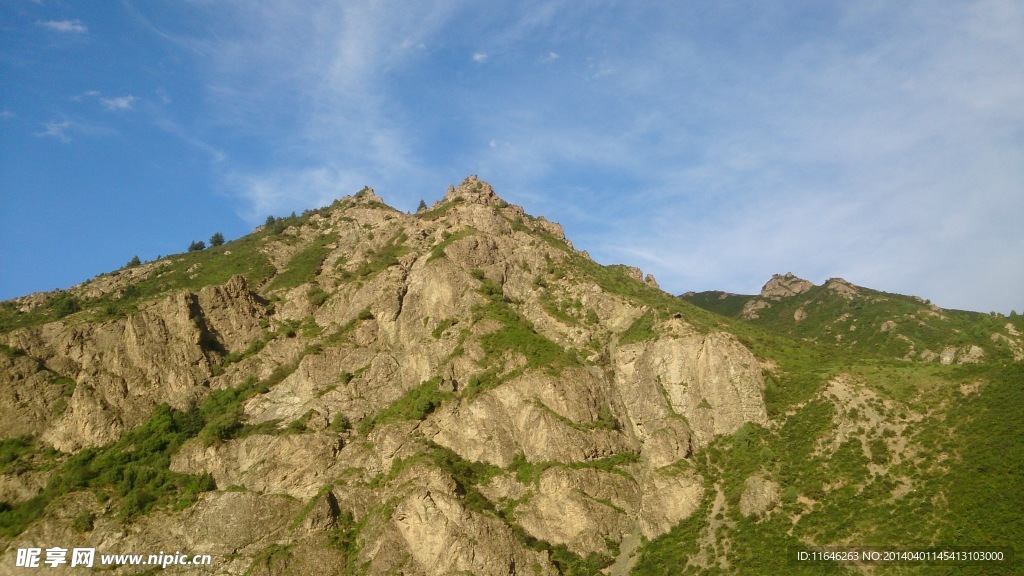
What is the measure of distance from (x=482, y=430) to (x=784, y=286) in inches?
4936

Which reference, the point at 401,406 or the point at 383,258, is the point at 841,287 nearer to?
the point at 383,258

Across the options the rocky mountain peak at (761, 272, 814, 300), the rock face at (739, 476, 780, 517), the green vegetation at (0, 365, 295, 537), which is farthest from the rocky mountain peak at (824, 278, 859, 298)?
the green vegetation at (0, 365, 295, 537)

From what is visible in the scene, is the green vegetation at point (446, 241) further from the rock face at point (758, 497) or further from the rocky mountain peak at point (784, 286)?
the rocky mountain peak at point (784, 286)

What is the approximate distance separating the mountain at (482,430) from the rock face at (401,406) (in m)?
0.34

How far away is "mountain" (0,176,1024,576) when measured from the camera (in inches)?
2901

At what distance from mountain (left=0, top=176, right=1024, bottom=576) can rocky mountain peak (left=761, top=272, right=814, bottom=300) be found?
2021 inches

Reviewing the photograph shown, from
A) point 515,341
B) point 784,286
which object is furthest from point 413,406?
point 784,286

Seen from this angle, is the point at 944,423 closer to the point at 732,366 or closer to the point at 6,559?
the point at 732,366

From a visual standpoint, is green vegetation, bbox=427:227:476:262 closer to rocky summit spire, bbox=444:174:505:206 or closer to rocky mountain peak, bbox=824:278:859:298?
rocky summit spire, bbox=444:174:505:206

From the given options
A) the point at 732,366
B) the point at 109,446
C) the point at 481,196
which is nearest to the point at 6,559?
the point at 109,446

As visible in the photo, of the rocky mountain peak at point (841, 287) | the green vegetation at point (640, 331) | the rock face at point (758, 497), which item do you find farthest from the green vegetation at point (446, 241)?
the rocky mountain peak at point (841, 287)

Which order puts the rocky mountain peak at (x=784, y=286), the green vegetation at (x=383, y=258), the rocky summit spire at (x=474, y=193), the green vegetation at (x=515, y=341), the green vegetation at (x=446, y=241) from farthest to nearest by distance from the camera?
the rocky mountain peak at (x=784, y=286) → the rocky summit spire at (x=474, y=193) → the green vegetation at (x=383, y=258) → the green vegetation at (x=446, y=241) → the green vegetation at (x=515, y=341)

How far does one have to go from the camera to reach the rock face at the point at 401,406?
77.6 metres

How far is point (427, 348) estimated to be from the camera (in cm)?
10144
